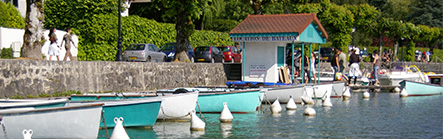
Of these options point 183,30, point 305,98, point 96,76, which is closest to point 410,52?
point 183,30

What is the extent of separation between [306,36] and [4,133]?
57.1 feet

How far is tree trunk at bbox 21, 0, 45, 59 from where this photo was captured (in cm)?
2209

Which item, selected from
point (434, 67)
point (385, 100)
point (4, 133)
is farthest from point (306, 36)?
point (434, 67)

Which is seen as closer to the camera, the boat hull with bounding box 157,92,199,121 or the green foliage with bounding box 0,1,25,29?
the boat hull with bounding box 157,92,199,121

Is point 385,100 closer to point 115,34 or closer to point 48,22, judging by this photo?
point 115,34

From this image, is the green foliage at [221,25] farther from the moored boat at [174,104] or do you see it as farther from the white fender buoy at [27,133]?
the white fender buoy at [27,133]

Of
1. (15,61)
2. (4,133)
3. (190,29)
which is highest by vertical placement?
(190,29)

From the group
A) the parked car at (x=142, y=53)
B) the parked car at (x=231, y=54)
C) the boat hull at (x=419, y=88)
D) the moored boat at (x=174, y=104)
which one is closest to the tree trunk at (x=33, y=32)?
the moored boat at (x=174, y=104)

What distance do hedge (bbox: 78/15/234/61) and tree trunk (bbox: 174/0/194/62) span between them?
20.5 ft

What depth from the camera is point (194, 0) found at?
1112 inches

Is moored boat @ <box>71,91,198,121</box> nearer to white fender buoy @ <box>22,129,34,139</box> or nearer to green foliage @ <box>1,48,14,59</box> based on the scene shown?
white fender buoy @ <box>22,129,34,139</box>

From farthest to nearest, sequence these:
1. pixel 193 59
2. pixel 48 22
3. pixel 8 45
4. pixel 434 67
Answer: pixel 434 67
pixel 193 59
pixel 48 22
pixel 8 45

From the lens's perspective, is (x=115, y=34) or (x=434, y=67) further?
(x=434, y=67)

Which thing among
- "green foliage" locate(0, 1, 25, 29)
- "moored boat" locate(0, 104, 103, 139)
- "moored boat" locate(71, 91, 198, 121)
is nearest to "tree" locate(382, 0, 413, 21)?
"green foliage" locate(0, 1, 25, 29)
